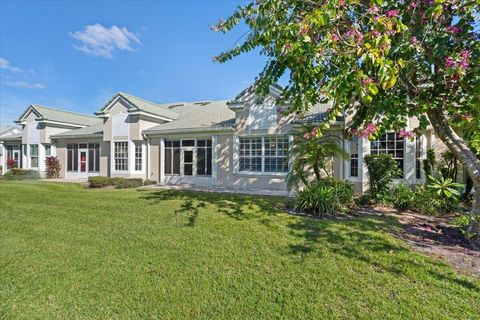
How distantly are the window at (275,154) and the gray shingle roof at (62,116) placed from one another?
2069 centimetres

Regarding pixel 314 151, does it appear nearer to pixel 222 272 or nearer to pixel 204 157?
pixel 222 272

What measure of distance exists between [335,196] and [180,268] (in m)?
5.47

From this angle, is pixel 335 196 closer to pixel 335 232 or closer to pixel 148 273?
pixel 335 232

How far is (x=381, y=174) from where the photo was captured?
9773mm

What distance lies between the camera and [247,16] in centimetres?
670

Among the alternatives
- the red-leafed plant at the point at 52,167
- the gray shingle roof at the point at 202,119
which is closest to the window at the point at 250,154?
the gray shingle roof at the point at 202,119

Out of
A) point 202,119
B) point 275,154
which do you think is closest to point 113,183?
point 202,119

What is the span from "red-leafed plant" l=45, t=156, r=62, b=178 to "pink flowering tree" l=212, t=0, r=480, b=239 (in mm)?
22900

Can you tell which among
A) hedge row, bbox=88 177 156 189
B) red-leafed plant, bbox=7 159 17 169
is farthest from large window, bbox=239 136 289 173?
red-leafed plant, bbox=7 159 17 169

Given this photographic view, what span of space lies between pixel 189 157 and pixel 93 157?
998 centimetres

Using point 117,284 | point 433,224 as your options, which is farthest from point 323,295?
point 433,224

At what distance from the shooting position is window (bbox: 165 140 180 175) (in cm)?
1745

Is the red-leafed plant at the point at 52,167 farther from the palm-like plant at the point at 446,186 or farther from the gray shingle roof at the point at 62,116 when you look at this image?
the palm-like plant at the point at 446,186

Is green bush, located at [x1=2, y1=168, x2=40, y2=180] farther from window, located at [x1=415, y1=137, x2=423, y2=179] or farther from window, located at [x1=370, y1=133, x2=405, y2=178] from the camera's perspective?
window, located at [x1=415, y1=137, x2=423, y2=179]
